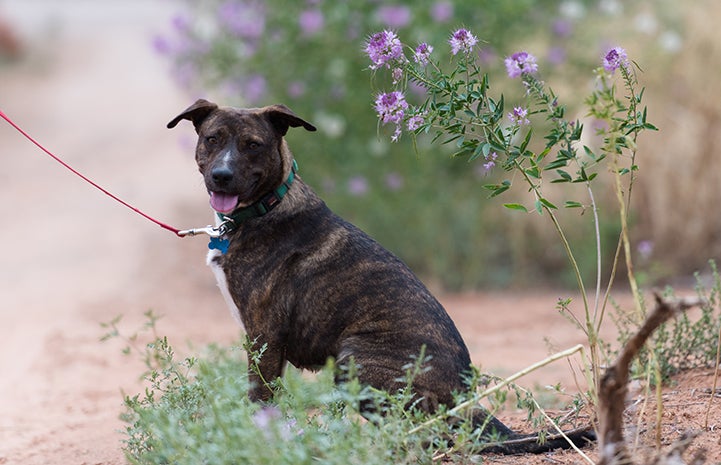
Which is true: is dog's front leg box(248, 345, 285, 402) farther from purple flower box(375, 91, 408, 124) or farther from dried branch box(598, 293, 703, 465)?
dried branch box(598, 293, 703, 465)

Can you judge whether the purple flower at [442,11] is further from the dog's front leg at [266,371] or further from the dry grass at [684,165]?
the dog's front leg at [266,371]

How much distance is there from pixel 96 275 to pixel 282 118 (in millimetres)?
6193

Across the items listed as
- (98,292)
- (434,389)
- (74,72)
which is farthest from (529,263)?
(74,72)

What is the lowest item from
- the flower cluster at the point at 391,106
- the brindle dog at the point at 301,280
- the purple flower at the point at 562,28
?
the brindle dog at the point at 301,280

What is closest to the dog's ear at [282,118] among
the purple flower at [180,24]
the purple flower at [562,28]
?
the purple flower at [180,24]

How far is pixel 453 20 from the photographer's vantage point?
828 centimetres

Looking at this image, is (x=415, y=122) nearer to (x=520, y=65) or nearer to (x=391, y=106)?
(x=391, y=106)

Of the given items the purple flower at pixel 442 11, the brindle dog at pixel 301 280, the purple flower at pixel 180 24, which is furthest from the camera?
the purple flower at pixel 180 24

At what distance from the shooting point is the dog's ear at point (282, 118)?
4340 mm

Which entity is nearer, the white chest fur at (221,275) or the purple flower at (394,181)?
the white chest fur at (221,275)

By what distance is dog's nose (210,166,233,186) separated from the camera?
13.5 ft

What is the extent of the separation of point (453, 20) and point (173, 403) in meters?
5.31

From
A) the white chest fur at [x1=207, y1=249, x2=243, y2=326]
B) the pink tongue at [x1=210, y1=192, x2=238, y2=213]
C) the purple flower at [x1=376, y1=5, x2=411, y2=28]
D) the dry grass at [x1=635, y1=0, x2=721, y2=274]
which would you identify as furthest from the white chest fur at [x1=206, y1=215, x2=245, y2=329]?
the dry grass at [x1=635, y1=0, x2=721, y2=274]

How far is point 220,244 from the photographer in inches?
169
